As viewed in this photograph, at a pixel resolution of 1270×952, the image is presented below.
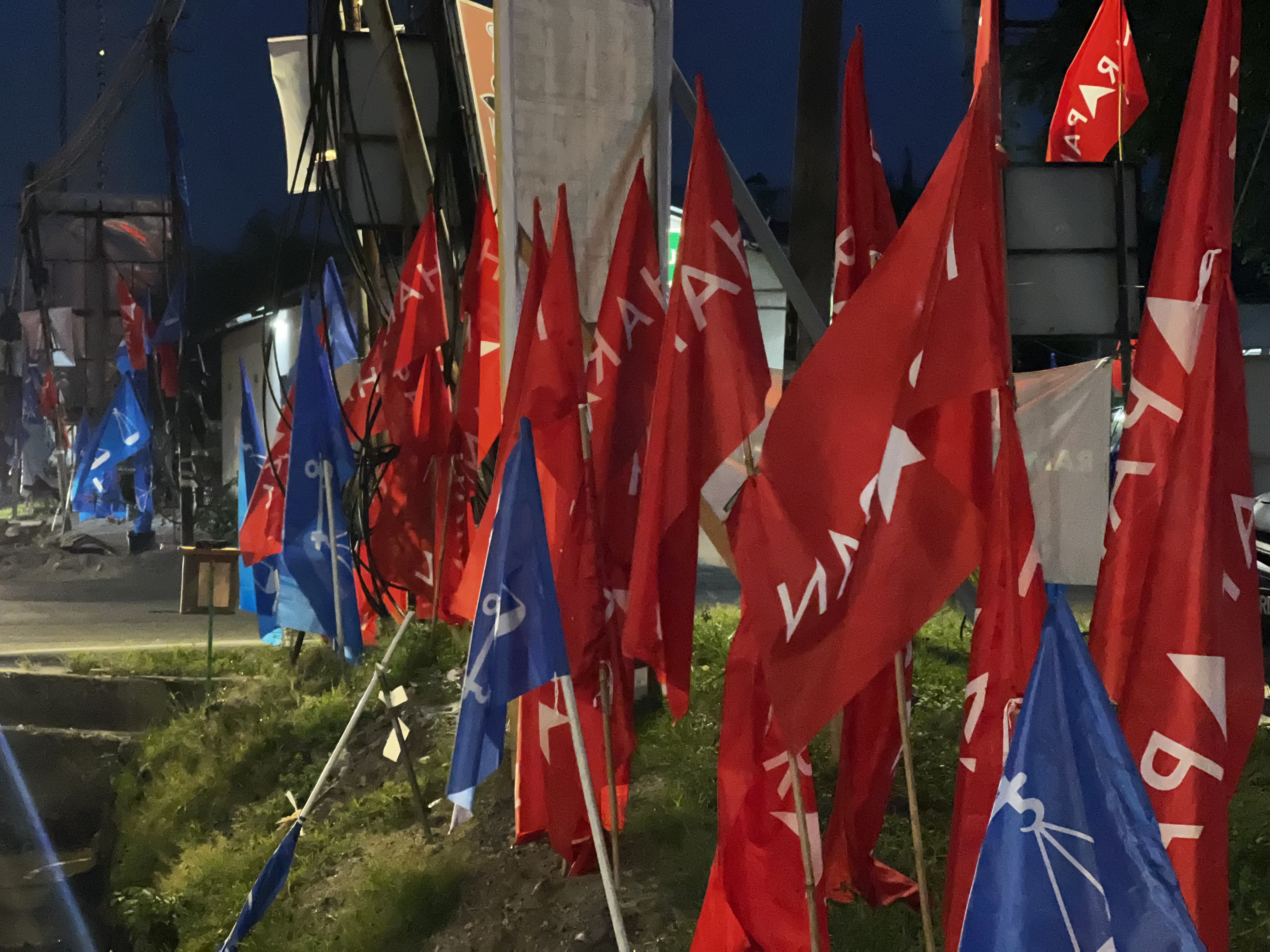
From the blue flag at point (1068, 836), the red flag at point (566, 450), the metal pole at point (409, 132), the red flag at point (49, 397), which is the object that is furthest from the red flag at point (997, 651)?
the red flag at point (49, 397)

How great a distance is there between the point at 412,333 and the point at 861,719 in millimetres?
2927

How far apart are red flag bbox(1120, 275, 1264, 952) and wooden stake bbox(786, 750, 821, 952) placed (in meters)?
0.70

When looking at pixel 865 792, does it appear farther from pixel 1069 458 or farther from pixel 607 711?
pixel 1069 458

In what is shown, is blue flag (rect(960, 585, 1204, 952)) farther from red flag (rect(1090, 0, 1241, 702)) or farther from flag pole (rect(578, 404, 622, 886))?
flag pole (rect(578, 404, 622, 886))

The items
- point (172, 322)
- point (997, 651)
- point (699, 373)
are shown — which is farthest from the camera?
point (172, 322)

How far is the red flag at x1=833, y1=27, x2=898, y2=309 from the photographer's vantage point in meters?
3.71

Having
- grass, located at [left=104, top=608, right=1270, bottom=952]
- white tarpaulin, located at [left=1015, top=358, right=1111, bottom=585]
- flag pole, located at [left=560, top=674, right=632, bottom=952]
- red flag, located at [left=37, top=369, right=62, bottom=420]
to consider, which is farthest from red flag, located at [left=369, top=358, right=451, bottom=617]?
red flag, located at [left=37, top=369, right=62, bottom=420]

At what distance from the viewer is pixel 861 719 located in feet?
11.3

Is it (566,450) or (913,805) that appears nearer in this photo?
(913,805)

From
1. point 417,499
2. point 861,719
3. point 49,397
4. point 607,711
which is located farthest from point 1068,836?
point 49,397

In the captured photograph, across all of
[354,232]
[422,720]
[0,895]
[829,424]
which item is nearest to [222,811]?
[422,720]

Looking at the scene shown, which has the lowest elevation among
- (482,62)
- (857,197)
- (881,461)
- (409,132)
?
(881,461)

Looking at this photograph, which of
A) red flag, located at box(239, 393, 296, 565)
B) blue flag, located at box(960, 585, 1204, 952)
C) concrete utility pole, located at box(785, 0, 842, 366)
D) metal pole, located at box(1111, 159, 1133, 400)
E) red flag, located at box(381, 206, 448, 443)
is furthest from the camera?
red flag, located at box(239, 393, 296, 565)

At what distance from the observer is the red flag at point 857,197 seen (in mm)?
3709
